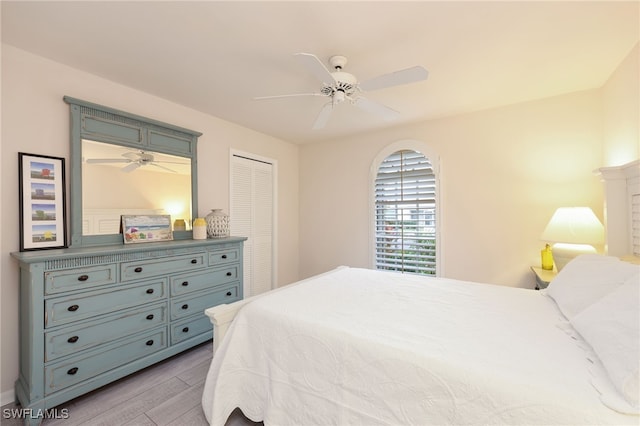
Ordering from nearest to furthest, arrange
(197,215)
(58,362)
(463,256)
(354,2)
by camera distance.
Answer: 1. (354,2)
2. (58,362)
3. (197,215)
4. (463,256)

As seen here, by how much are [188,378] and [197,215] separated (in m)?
1.62

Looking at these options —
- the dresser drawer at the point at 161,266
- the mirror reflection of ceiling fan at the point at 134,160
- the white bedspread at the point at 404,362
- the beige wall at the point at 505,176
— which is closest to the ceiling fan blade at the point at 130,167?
the mirror reflection of ceiling fan at the point at 134,160

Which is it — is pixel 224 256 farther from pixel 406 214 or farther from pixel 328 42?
pixel 406 214

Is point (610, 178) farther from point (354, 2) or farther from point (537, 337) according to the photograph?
point (354, 2)

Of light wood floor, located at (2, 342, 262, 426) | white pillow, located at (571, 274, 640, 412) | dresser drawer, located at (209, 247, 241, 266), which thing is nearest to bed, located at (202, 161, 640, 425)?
white pillow, located at (571, 274, 640, 412)

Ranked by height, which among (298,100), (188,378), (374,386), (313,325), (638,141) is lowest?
(188,378)

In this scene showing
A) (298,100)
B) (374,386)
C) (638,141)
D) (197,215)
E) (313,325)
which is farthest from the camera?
(197,215)

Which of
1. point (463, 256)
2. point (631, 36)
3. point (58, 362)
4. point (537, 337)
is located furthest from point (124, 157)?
point (631, 36)

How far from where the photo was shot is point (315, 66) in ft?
5.65

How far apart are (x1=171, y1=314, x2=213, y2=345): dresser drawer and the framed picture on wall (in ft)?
3.68

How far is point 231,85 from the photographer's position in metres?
2.59

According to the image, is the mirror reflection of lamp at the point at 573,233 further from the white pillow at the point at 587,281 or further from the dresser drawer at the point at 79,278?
the dresser drawer at the point at 79,278

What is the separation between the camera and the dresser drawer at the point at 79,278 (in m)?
1.82

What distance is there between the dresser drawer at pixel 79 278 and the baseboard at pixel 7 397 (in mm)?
854
